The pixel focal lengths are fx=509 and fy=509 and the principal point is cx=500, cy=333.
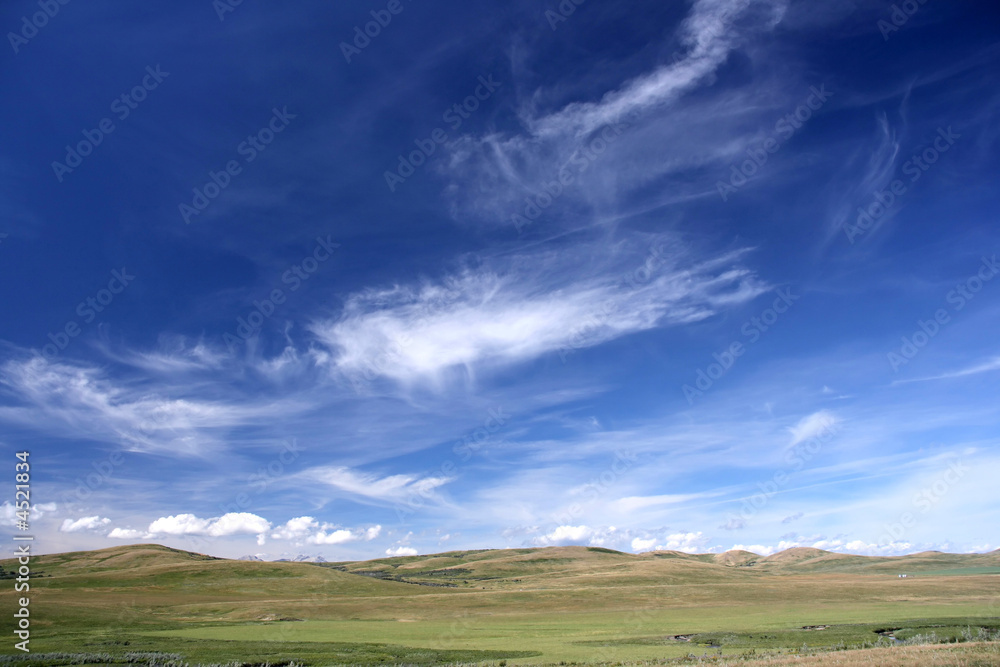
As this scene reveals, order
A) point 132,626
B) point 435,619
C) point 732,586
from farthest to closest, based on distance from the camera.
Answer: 1. point 732,586
2. point 435,619
3. point 132,626

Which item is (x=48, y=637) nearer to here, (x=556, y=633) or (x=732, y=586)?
(x=556, y=633)

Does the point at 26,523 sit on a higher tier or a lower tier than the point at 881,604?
higher

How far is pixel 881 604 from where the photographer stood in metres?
83.4

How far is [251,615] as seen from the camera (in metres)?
88.8

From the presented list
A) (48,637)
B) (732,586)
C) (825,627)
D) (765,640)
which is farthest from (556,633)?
(732,586)

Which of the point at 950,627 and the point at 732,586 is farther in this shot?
the point at 732,586

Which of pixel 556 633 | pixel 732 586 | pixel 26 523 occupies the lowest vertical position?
pixel 732 586

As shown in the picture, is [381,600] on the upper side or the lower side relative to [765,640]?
lower

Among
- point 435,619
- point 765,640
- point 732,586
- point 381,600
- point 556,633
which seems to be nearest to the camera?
point 765,640

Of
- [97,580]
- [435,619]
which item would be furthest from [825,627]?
[97,580]

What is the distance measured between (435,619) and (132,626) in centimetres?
4390

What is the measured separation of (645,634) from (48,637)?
68.5 meters

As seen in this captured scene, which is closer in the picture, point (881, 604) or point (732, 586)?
point (881, 604)

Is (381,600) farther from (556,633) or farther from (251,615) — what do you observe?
(556,633)
